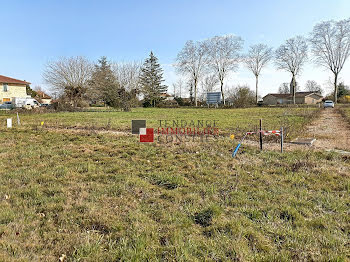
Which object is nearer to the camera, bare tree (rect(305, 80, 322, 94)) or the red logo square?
the red logo square

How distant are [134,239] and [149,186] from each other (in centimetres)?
165

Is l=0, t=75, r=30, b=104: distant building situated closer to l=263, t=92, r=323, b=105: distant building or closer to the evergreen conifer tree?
the evergreen conifer tree

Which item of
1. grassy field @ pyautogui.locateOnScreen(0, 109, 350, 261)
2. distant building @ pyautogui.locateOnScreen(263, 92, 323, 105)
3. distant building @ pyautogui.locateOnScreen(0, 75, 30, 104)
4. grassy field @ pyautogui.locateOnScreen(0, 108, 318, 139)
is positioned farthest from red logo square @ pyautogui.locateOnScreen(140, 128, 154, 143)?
distant building @ pyautogui.locateOnScreen(263, 92, 323, 105)

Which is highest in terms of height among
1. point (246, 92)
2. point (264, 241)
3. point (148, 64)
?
point (148, 64)

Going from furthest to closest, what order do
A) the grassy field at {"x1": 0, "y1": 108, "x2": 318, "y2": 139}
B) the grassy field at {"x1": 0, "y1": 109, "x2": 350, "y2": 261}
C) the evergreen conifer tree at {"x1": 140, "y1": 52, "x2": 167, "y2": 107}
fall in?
the evergreen conifer tree at {"x1": 140, "y1": 52, "x2": 167, "y2": 107}, the grassy field at {"x1": 0, "y1": 108, "x2": 318, "y2": 139}, the grassy field at {"x1": 0, "y1": 109, "x2": 350, "y2": 261}

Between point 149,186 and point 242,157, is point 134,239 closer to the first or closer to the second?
point 149,186

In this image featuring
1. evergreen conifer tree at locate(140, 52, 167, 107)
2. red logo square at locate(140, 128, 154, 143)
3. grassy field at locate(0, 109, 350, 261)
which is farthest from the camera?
evergreen conifer tree at locate(140, 52, 167, 107)

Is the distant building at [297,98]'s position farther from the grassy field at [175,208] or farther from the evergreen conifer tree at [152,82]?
the grassy field at [175,208]

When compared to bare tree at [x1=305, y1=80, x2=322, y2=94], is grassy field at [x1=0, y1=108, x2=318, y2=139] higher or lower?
lower

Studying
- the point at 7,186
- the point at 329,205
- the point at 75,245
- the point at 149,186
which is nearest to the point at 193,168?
the point at 149,186

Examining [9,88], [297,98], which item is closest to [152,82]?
[9,88]

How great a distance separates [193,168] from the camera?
5.31 meters

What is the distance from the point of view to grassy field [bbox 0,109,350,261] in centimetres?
Result: 242

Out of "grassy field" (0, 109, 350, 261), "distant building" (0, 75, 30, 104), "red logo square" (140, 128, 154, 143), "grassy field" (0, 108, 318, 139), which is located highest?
"distant building" (0, 75, 30, 104)
